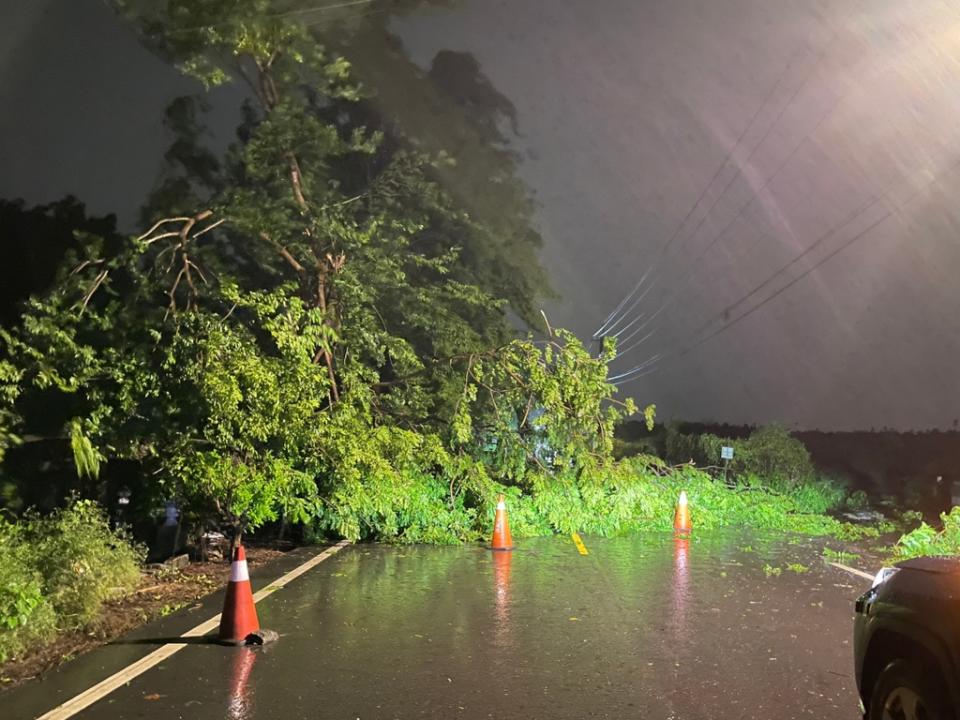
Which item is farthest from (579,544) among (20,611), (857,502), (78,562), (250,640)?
(857,502)

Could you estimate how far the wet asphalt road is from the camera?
555 centimetres

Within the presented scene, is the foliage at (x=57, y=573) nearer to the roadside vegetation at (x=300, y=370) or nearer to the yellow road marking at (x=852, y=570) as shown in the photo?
the roadside vegetation at (x=300, y=370)

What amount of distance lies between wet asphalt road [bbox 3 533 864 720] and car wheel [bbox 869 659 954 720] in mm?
1499

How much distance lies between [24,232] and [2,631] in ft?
38.7

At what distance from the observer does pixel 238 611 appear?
716 centimetres

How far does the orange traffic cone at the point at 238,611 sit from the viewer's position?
7.12 meters

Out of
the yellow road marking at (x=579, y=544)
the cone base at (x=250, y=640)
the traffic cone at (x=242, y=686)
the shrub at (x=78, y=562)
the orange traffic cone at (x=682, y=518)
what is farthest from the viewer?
the orange traffic cone at (x=682, y=518)

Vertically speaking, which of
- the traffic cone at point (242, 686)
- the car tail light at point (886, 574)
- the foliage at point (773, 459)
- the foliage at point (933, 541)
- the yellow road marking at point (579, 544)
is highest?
the foliage at point (773, 459)

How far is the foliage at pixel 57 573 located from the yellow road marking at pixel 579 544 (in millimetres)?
6093

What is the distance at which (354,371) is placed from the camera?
14719 mm

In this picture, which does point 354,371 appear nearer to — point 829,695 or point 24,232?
point 24,232

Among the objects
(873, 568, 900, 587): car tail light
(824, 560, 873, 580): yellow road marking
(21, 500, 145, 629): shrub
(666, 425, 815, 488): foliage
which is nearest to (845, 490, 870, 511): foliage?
(666, 425, 815, 488): foliage

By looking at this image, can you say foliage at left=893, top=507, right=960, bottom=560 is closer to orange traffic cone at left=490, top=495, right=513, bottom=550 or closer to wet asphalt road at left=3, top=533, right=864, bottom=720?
wet asphalt road at left=3, top=533, right=864, bottom=720

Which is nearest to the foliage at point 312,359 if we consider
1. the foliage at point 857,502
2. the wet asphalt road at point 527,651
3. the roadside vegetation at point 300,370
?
the roadside vegetation at point 300,370
